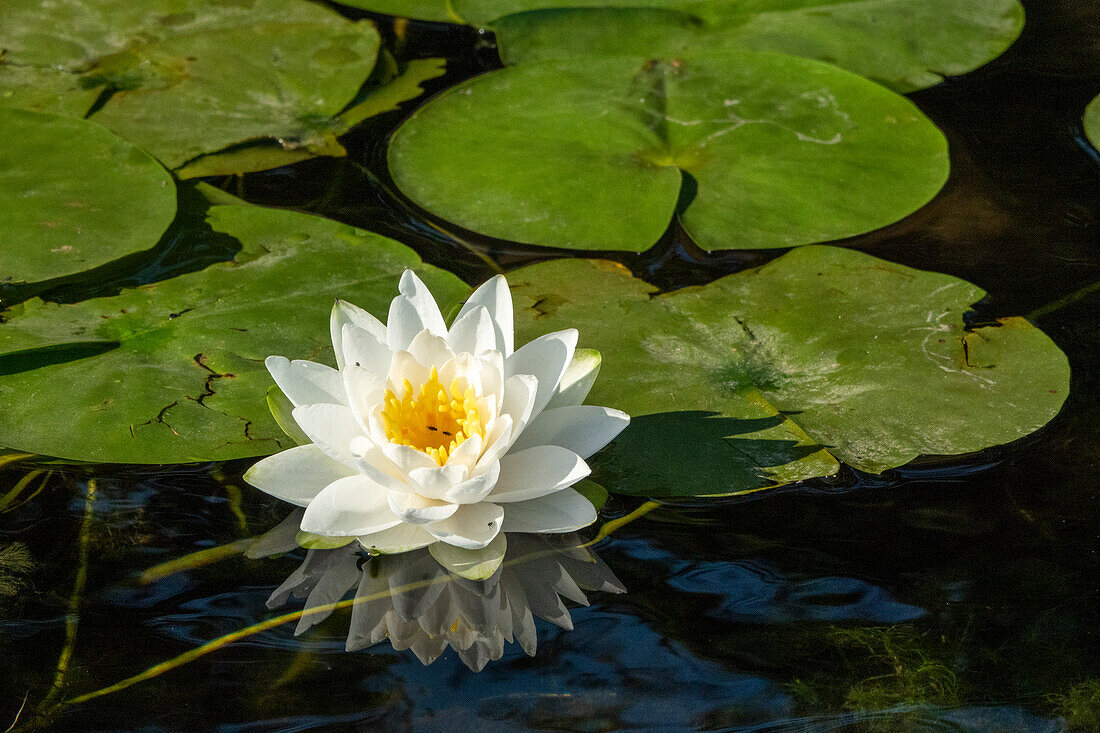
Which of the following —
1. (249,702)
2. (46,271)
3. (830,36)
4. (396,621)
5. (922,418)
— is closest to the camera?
(249,702)

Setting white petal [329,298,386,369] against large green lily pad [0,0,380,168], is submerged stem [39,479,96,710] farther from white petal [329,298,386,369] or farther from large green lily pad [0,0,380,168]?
large green lily pad [0,0,380,168]

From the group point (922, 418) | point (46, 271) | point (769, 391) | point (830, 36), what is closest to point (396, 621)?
point (769, 391)

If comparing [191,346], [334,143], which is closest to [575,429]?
[191,346]

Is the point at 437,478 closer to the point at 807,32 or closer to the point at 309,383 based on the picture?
the point at 309,383

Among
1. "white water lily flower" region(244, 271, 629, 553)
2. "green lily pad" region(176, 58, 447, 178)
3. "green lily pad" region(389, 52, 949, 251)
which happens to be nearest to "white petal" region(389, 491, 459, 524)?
"white water lily flower" region(244, 271, 629, 553)

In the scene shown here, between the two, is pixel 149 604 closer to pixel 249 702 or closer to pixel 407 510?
pixel 249 702

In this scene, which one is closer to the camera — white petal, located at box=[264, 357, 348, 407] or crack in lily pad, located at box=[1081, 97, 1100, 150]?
white petal, located at box=[264, 357, 348, 407]

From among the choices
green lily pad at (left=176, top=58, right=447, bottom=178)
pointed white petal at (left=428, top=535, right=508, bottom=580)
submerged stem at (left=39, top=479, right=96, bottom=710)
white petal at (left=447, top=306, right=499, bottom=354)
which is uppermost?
white petal at (left=447, top=306, right=499, bottom=354)
